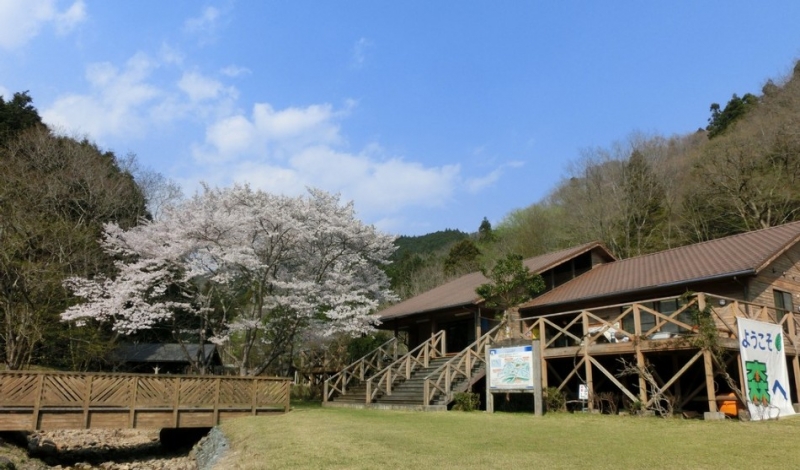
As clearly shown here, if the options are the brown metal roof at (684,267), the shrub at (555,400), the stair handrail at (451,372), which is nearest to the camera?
the shrub at (555,400)

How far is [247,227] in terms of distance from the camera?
20906 millimetres

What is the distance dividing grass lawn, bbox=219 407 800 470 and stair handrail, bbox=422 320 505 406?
3.37 meters

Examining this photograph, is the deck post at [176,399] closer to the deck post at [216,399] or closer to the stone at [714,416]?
the deck post at [216,399]

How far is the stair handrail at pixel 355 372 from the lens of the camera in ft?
72.6

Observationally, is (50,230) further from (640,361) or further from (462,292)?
(640,361)

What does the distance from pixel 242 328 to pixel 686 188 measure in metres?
29.2

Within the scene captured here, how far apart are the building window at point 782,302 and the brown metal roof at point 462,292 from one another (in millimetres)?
7304

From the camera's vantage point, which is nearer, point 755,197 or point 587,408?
point 587,408

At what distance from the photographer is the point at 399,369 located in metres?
20.0

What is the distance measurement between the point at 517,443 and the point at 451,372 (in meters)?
8.81

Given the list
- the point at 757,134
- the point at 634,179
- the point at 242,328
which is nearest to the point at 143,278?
the point at 242,328

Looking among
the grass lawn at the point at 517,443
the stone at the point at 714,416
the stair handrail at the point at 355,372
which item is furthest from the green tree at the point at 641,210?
the stone at the point at 714,416

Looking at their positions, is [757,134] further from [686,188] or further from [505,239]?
[505,239]

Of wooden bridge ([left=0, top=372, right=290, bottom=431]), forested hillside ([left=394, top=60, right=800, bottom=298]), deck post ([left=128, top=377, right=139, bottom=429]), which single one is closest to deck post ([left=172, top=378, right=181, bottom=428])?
wooden bridge ([left=0, top=372, right=290, bottom=431])
